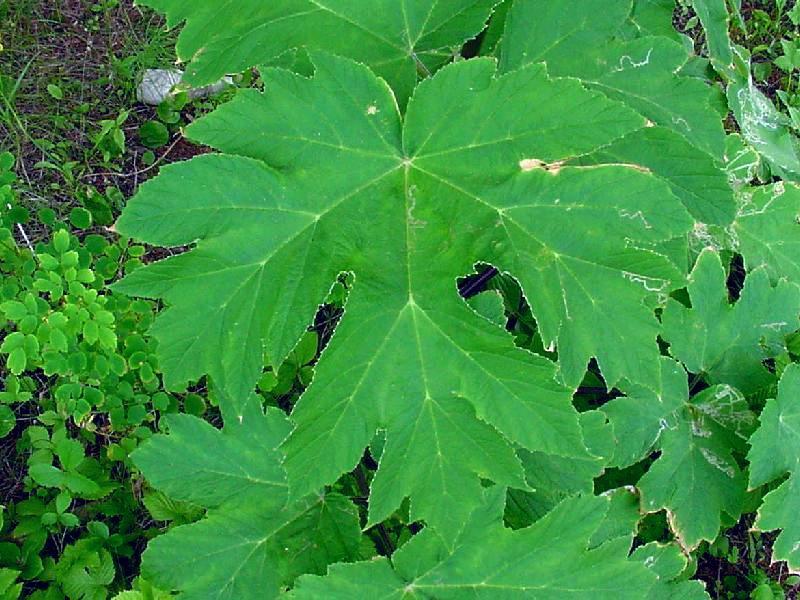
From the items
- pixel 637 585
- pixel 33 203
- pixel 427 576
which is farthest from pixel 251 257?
pixel 33 203

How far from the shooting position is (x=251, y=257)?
1.27 m

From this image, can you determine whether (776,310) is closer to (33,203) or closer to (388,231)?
(388,231)

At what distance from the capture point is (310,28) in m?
1.38

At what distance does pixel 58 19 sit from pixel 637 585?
278 centimetres

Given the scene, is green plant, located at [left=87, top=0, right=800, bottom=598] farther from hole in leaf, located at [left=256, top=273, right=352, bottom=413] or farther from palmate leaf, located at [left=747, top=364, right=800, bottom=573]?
hole in leaf, located at [left=256, top=273, right=352, bottom=413]

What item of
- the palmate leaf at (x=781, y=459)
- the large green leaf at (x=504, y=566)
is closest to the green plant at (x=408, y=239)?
the large green leaf at (x=504, y=566)

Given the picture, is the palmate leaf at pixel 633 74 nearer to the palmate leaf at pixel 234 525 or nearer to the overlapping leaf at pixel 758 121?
the overlapping leaf at pixel 758 121

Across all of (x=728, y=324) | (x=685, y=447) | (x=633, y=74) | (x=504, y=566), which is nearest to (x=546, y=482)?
(x=504, y=566)

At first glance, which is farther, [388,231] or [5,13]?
[5,13]

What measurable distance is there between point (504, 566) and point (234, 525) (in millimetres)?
596

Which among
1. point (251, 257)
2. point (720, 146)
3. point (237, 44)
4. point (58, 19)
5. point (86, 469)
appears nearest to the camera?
point (251, 257)

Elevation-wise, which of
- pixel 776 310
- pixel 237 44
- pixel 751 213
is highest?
pixel 237 44

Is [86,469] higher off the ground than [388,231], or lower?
lower

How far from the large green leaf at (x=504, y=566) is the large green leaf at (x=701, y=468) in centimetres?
40
